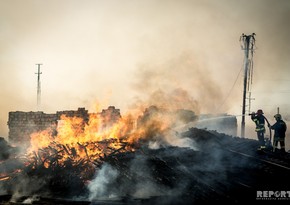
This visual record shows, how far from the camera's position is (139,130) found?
1653cm

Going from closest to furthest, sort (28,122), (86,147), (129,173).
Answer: (129,173) → (86,147) → (28,122)

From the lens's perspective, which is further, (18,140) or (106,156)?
(18,140)

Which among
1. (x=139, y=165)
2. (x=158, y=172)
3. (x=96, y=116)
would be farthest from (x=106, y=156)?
(x=96, y=116)

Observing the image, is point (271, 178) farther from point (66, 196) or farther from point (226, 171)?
point (66, 196)

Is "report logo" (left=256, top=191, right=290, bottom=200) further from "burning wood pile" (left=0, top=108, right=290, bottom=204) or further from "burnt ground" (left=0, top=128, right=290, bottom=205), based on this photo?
"burning wood pile" (left=0, top=108, right=290, bottom=204)

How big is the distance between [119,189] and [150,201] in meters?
1.49

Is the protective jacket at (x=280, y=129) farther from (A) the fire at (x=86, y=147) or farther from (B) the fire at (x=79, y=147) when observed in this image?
(B) the fire at (x=79, y=147)

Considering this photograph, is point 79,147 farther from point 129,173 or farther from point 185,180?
point 185,180

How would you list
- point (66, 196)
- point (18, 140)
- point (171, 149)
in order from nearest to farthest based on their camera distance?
point (66, 196)
point (171, 149)
point (18, 140)

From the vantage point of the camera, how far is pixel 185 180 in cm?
1009

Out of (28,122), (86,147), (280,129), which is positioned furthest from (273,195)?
(28,122)

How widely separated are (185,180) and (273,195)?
116 inches

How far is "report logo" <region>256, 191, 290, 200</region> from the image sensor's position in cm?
862

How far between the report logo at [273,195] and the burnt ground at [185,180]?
3 cm
